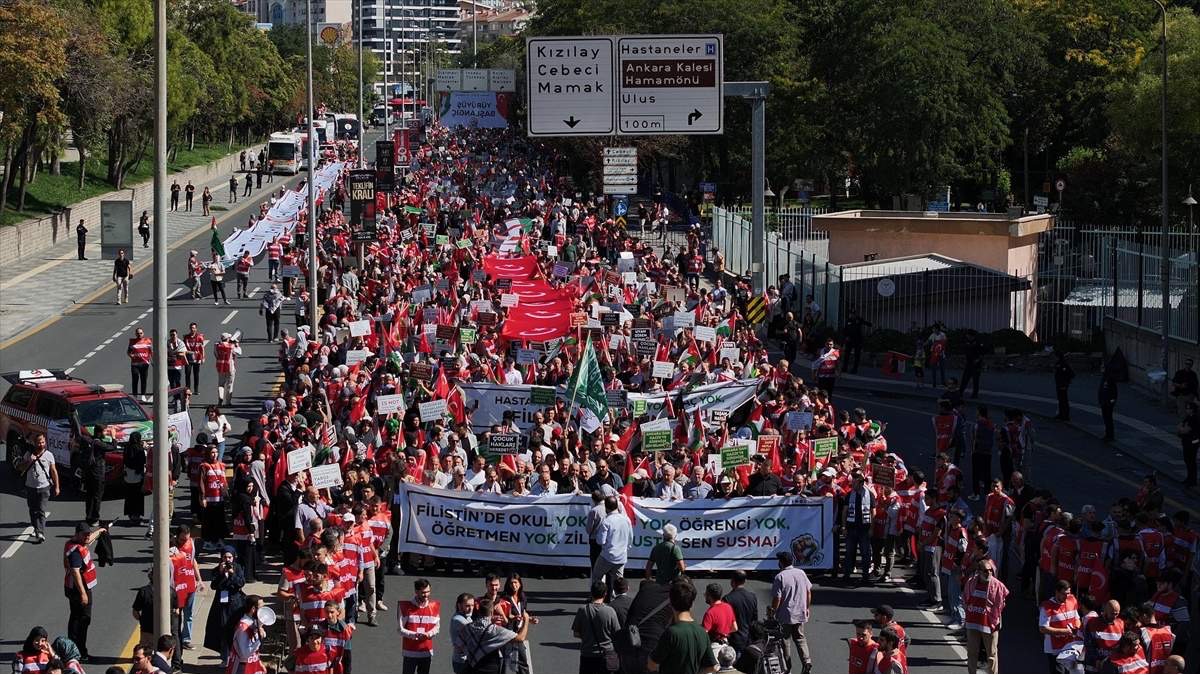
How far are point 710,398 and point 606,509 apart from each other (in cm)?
846

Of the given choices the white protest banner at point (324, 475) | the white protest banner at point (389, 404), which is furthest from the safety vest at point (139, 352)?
the white protest banner at point (324, 475)

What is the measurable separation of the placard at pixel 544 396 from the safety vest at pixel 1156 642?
11.8m

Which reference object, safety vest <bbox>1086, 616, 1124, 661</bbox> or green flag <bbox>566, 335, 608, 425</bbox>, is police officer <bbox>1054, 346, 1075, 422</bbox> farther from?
safety vest <bbox>1086, 616, 1124, 661</bbox>

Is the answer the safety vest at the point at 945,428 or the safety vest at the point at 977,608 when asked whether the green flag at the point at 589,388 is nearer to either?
the safety vest at the point at 945,428

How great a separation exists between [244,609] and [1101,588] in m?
8.52

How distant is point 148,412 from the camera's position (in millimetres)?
24922

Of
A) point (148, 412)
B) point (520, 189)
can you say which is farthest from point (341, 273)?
point (520, 189)

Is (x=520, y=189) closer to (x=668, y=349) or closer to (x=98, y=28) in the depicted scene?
(x=98, y=28)

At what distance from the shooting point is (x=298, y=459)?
1980 cm

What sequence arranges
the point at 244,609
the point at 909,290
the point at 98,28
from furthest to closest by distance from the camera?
the point at 98,28, the point at 909,290, the point at 244,609

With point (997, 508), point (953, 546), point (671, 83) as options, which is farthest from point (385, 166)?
point (953, 546)

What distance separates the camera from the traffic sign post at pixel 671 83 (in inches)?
1350

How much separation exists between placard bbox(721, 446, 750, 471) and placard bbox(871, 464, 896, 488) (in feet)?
5.45

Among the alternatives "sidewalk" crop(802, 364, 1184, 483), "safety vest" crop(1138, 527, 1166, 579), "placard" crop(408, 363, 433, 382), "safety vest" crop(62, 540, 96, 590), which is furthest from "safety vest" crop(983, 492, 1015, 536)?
"placard" crop(408, 363, 433, 382)
